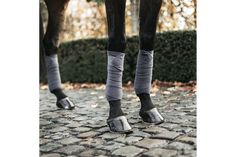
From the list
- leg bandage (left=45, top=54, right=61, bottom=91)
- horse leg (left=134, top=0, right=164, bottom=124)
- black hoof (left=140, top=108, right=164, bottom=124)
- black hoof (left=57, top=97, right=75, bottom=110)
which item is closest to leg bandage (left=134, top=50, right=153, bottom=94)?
horse leg (left=134, top=0, right=164, bottom=124)

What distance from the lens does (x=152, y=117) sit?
236cm

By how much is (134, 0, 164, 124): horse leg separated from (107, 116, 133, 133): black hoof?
227 millimetres

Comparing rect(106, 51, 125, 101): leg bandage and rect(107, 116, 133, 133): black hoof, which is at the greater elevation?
rect(106, 51, 125, 101): leg bandage

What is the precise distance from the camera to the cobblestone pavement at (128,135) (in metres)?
1.87

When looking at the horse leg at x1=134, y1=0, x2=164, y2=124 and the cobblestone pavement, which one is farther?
the horse leg at x1=134, y1=0, x2=164, y2=124

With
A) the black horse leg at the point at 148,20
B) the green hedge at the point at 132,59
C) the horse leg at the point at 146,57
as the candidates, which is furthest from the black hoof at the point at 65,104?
the black horse leg at the point at 148,20

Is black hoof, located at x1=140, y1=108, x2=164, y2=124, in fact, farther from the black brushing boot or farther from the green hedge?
the black brushing boot

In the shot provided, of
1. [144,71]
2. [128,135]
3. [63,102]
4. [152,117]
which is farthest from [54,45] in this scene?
[128,135]

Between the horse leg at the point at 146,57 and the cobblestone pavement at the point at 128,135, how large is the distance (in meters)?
0.08

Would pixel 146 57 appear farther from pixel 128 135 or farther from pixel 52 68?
pixel 52 68

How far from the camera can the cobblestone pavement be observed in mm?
1869

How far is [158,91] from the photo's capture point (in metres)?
2.79

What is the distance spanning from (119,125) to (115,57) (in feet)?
1.38
